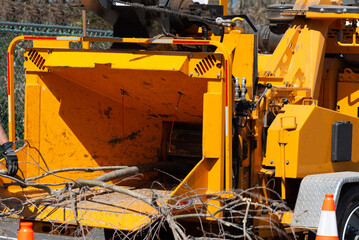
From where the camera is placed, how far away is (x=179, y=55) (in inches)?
217

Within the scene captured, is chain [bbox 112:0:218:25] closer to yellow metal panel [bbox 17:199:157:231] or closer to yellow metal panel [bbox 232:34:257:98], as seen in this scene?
yellow metal panel [bbox 232:34:257:98]

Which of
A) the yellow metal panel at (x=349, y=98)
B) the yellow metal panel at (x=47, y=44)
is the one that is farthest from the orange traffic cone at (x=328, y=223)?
Result: the yellow metal panel at (x=47, y=44)

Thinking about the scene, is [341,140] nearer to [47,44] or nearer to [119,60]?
[119,60]

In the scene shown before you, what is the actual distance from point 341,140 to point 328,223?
4.49 feet

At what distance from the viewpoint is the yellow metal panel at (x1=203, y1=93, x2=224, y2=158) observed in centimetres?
535

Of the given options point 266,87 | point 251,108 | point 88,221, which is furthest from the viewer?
point 266,87

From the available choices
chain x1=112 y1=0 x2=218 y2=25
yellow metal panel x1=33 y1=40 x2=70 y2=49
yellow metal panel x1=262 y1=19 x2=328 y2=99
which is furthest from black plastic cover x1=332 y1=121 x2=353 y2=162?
yellow metal panel x1=33 y1=40 x2=70 y2=49

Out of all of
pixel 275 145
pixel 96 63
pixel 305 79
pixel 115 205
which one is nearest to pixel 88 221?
pixel 115 205

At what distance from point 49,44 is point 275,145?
85.8 inches

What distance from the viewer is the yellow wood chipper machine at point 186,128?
5.41 meters

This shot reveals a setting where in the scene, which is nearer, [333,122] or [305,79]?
[333,122]

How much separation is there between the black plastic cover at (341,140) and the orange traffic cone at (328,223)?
1155mm

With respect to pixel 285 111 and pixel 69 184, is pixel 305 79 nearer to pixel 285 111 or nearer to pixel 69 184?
pixel 285 111

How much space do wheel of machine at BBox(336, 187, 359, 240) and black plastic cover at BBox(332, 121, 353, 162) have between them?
0.35 m
